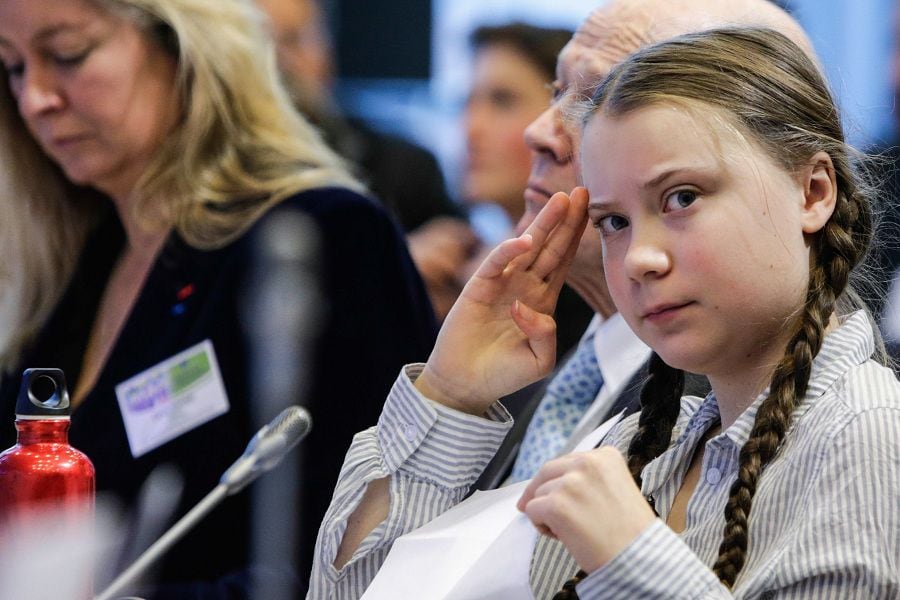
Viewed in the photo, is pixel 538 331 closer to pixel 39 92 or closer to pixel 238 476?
pixel 238 476

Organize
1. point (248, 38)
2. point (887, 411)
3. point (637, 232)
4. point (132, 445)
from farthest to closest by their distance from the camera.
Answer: point (248, 38), point (132, 445), point (637, 232), point (887, 411)

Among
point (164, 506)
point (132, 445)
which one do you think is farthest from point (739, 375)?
point (132, 445)

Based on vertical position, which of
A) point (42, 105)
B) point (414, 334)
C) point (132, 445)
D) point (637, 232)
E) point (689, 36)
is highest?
point (689, 36)

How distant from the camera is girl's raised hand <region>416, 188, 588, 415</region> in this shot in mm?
1504

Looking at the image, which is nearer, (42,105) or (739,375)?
(739,375)

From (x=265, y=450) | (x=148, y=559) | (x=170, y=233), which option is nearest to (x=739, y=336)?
(x=265, y=450)

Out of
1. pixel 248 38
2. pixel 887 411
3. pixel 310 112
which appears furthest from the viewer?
pixel 310 112

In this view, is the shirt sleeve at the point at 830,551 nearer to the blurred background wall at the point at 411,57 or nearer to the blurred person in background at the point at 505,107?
the blurred person in background at the point at 505,107

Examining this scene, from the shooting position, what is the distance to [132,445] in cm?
206

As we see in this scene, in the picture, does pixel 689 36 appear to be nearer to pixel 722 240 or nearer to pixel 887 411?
pixel 722 240

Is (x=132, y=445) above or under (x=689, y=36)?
under

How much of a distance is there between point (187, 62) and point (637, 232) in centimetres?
133

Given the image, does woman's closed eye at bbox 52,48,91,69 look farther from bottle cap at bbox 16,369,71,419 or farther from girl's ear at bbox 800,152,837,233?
girl's ear at bbox 800,152,837,233

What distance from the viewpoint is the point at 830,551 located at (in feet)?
3.44
